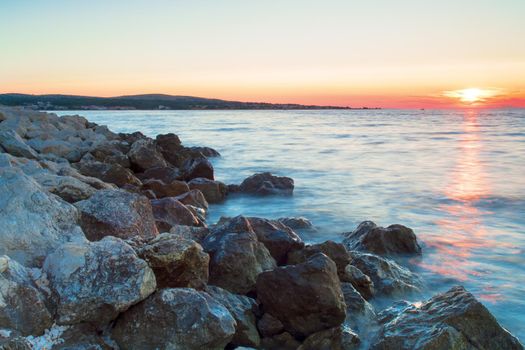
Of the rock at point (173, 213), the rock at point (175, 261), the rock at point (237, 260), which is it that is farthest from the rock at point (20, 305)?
the rock at point (173, 213)

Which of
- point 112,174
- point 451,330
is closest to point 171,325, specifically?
point 451,330

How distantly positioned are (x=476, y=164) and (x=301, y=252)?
52.3ft

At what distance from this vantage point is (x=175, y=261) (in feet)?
13.0

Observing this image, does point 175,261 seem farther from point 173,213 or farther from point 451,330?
point 173,213

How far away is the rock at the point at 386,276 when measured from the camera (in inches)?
220

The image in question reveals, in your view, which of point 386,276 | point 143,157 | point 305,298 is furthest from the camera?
point 143,157

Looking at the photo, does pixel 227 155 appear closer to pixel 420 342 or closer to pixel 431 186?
pixel 431 186

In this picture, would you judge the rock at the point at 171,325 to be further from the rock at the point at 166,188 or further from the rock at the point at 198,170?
the rock at the point at 198,170

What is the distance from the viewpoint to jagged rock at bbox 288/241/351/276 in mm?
5449

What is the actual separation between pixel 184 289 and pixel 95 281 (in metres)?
0.60

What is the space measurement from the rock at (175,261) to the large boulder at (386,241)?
11.0ft

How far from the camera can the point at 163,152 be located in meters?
15.9

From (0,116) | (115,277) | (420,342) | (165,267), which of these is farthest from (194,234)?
(0,116)

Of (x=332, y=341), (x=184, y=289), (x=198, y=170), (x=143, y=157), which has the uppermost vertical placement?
(x=184, y=289)
